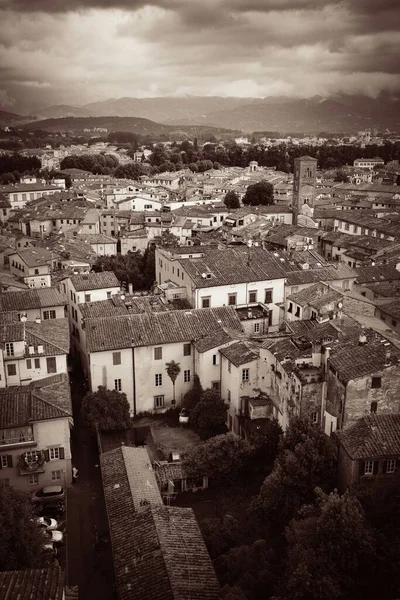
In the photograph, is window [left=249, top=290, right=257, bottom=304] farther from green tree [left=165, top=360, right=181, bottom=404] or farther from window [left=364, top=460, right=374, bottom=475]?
window [left=364, top=460, right=374, bottom=475]

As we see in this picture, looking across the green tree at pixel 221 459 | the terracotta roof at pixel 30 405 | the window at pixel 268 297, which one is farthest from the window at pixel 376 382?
the window at pixel 268 297

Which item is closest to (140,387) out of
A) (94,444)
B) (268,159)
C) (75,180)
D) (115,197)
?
(94,444)

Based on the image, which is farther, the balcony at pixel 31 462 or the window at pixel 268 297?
the window at pixel 268 297

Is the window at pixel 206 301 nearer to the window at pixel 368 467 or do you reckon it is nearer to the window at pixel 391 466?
the window at pixel 368 467

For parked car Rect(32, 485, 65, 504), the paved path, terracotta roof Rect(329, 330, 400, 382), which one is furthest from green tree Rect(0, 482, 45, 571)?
terracotta roof Rect(329, 330, 400, 382)

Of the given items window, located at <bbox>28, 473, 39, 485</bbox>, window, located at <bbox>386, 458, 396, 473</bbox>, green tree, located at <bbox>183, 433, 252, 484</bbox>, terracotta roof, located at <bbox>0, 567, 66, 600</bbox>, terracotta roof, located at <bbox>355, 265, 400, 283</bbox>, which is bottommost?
window, located at <bbox>28, 473, 39, 485</bbox>

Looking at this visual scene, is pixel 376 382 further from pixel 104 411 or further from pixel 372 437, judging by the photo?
pixel 104 411
